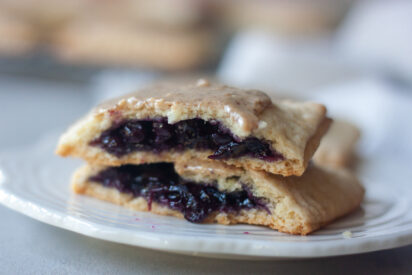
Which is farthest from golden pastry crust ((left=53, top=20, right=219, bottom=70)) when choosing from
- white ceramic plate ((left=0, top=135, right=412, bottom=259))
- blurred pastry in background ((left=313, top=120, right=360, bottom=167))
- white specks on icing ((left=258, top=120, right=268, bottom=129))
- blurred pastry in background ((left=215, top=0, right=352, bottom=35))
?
white specks on icing ((left=258, top=120, right=268, bottom=129))

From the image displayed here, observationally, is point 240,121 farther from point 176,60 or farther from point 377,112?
point 176,60

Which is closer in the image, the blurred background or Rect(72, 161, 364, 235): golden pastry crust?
Rect(72, 161, 364, 235): golden pastry crust

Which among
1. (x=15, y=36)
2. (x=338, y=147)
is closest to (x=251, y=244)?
(x=338, y=147)

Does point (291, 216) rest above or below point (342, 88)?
above

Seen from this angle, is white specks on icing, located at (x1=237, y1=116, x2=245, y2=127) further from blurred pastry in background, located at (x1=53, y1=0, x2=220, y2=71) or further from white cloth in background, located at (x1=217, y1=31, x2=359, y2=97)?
blurred pastry in background, located at (x1=53, y1=0, x2=220, y2=71)

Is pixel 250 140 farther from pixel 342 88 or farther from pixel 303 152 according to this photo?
pixel 342 88

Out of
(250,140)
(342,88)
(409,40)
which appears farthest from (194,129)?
(409,40)
